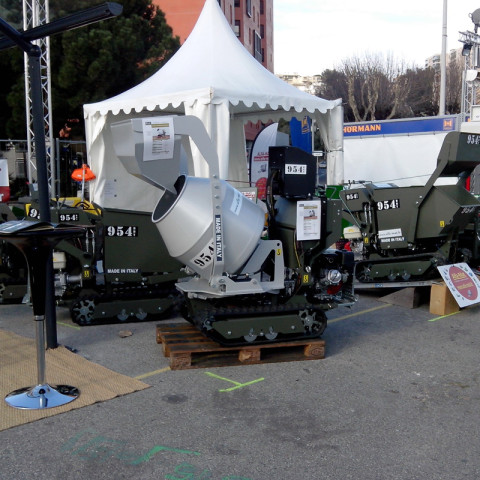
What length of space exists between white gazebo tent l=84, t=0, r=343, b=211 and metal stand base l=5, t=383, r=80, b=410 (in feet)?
12.8

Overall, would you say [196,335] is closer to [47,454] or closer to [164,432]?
[164,432]

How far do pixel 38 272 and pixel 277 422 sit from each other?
206 centimetres

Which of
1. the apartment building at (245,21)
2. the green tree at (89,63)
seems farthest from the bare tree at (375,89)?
the green tree at (89,63)

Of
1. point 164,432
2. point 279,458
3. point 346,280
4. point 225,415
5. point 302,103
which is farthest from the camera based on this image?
point 302,103

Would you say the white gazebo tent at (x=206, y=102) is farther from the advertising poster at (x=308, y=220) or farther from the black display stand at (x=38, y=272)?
the black display stand at (x=38, y=272)

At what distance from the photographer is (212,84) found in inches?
317

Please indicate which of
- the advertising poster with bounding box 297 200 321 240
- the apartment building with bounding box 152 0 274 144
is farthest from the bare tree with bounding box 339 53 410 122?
the advertising poster with bounding box 297 200 321 240

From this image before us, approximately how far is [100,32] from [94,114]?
8143mm

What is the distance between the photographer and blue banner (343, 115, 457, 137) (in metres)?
16.6

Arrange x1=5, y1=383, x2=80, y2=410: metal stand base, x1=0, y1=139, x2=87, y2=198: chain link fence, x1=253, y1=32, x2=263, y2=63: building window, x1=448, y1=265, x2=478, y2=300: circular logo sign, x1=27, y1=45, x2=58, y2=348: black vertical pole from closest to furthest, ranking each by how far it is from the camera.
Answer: x1=5, y1=383, x2=80, y2=410: metal stand base → x1=27, y1=45, x2=58, y2=348: black vertical pole → x1=448, y1=265, x2=478, y2=300: circular logo sign → x1=0, y1=139, x2=87, y2=198: chain link fence → x1=253, y1=32, x2=263, y2=63: building window

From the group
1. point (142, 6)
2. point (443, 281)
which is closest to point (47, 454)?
point (443, 281)

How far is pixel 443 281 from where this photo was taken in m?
A: 7.21

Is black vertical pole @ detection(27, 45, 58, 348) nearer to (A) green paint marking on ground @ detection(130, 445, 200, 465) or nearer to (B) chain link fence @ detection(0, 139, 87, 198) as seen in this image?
(A) green paint marking on ground @ detection(130, 445, 200, 465)

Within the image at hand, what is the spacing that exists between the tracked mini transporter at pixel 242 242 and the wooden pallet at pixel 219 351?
108 millimetres
